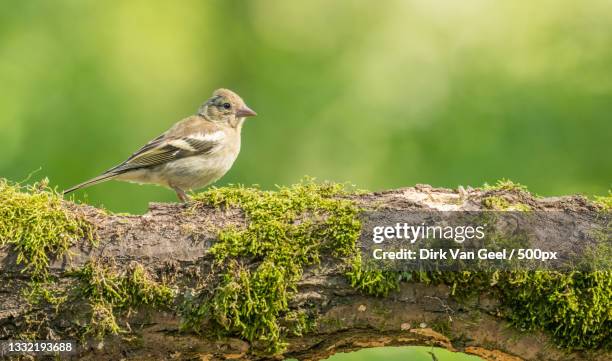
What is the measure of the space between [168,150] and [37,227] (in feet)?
11.8

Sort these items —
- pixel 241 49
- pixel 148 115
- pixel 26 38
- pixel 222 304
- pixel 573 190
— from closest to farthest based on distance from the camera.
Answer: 1. pixel 222 304
2. pixel 573 190
3. pixel 26 38
4. pixel 148 115
5. pixel 241 49

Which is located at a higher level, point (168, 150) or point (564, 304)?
point (168, 150)

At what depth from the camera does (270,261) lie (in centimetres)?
456

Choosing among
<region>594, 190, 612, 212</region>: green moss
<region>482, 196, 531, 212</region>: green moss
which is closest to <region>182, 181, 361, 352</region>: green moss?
<region>482, 196, 531, 212</region>: green moss

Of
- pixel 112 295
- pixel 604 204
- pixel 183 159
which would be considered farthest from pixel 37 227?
pixel 183 159

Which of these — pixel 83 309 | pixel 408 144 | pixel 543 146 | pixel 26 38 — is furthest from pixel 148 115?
pixel 83 309

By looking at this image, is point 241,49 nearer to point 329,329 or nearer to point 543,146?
point 543,146

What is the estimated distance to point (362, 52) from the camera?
1516cm

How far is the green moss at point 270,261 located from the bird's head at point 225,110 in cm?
452

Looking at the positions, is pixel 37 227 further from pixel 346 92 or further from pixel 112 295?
pixel 346 92

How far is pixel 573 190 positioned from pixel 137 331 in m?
8.44

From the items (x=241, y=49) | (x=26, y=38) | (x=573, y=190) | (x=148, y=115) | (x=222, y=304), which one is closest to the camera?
(x=222, y=304)

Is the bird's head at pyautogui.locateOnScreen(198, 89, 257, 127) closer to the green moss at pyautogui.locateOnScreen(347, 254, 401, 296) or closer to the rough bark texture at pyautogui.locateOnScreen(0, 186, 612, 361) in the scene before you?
the rough bark texture at pyautogui.locateOnScreen(0, 186, 612, 361)

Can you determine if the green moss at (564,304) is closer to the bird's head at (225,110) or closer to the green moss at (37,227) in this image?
the green moss at (37,227)
